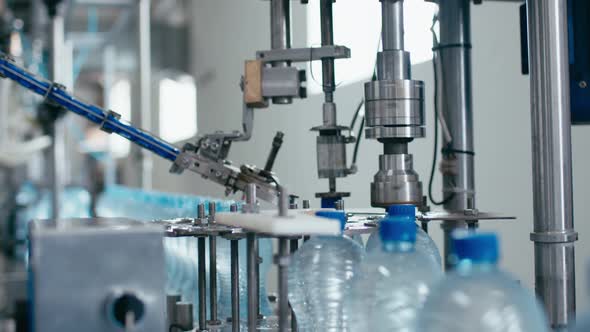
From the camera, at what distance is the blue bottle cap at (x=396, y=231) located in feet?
2.49

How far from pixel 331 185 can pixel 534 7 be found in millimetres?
473

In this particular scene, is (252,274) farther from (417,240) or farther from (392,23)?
(392,23)

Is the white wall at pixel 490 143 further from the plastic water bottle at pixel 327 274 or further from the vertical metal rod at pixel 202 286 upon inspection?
the vertical metal rod at pixel 202 286

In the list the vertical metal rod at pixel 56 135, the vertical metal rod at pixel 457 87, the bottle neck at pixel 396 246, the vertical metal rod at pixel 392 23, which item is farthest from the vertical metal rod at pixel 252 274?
the vertical metal rod at pixel 56 135

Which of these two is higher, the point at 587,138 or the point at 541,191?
the point at 587,138

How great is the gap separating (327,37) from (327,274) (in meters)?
0.48

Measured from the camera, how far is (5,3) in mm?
5379

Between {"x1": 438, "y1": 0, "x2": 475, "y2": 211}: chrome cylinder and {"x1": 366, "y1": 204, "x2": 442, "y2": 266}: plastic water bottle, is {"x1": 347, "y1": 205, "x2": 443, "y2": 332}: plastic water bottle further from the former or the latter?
{"x1": 438, "y1": 0, "x2": 475, "y2": 211}: chrome cylinder

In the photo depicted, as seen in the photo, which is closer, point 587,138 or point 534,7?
point 534,7

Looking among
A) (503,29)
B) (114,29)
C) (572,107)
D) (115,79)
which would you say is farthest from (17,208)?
(115,79)

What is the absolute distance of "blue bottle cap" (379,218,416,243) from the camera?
0.76 meters

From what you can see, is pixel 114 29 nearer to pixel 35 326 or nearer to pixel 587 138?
pixel 587 138

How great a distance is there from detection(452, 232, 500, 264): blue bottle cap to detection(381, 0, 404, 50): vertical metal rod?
0.63m

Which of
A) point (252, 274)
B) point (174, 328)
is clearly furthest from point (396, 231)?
point (174, 328)
